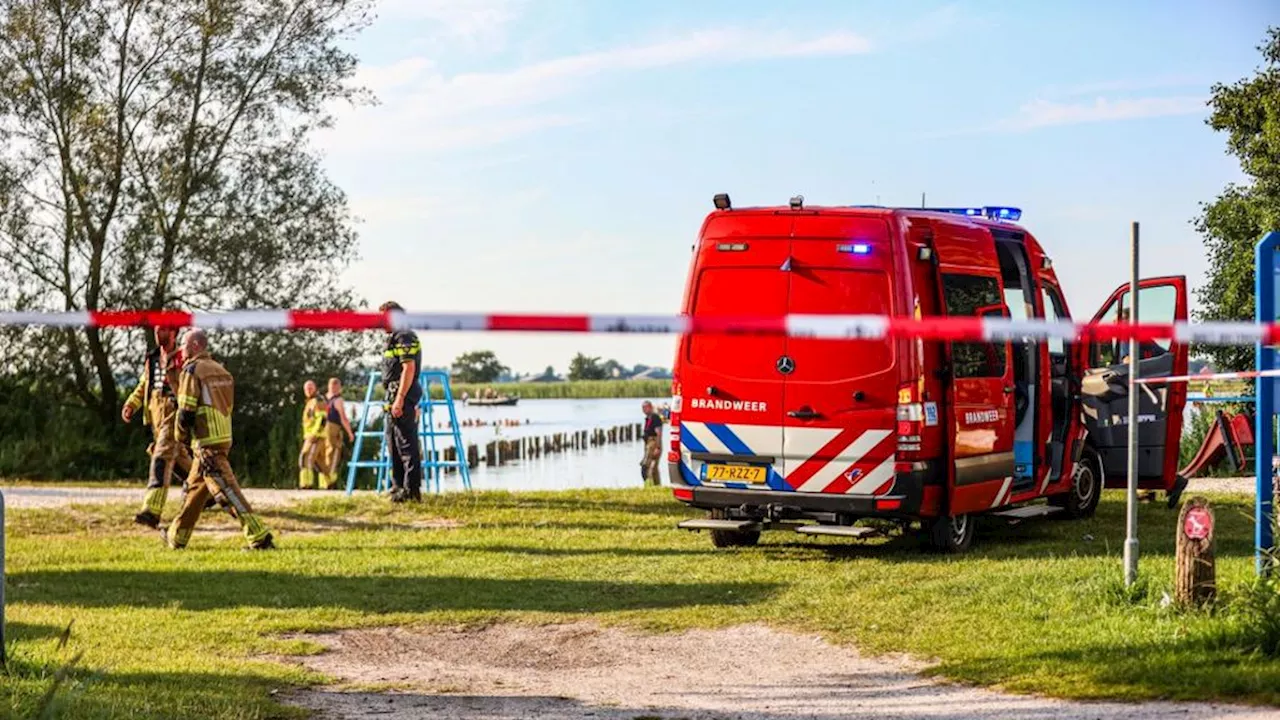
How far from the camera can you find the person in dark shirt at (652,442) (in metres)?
34.9

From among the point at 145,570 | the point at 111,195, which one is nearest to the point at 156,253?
the point at 111,195

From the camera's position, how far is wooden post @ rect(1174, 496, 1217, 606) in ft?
29.9

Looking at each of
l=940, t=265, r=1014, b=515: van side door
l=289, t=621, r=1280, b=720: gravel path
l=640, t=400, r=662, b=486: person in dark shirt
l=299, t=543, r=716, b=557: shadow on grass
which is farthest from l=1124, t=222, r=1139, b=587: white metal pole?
l=640, t=400, r=662, b=486: person in dark shirt

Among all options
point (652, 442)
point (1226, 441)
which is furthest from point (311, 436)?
point (1226, 441)

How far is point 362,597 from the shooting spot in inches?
477

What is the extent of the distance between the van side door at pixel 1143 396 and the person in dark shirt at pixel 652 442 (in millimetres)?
18058

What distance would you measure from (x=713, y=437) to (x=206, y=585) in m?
3.89

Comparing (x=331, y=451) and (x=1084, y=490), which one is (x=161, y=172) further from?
(x=1084, y=490)

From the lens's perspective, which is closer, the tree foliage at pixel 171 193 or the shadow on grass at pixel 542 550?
the shadow on grass at pixel 542 550

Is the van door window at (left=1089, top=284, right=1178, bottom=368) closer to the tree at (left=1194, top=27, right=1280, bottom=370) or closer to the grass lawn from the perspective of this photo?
the grass lawn

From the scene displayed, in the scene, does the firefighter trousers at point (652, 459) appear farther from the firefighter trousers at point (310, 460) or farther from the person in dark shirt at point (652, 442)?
the firefighter trousers at point (310, 460)

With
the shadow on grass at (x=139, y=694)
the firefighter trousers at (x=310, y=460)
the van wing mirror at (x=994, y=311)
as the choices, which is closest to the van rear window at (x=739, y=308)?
the van wing mirror at (x=994, y=311)

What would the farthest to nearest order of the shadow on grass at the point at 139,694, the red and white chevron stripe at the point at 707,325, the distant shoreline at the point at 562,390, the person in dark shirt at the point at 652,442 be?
the distant shoreline at the point at 562,390
the person in dark shirt at the point at 652,442
the shadow on grass at the point at 139,694
the red and white chevron stripe at the point at 707,325

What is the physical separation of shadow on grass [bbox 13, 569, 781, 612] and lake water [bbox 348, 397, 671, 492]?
7.30 m
